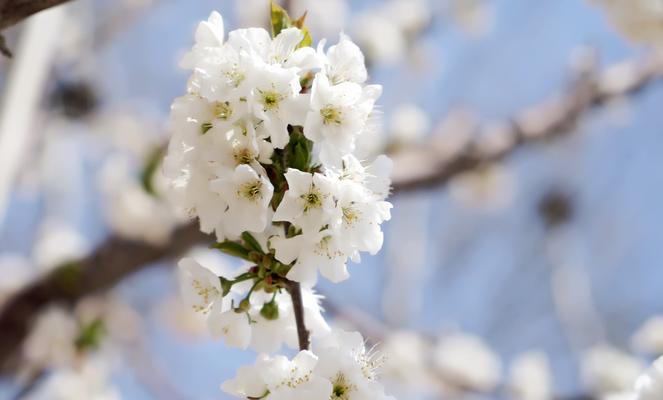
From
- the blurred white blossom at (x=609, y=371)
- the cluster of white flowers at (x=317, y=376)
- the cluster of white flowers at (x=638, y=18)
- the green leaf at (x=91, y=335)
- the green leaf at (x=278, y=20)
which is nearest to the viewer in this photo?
the cluster of white flowers at (x=317, y=376)

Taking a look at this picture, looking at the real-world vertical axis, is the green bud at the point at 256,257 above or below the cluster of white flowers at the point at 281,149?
below

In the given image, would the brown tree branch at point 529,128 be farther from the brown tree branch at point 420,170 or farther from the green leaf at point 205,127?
the green leaf at point 205,127

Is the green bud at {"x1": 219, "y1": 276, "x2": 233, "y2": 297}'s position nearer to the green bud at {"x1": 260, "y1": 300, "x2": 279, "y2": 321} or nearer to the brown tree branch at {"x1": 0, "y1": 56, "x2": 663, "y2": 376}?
the green bud at {"x1": 260, "y1": 300, "x2": 279, "y2": 321}

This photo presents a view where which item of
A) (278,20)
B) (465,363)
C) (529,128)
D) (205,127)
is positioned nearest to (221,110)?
(205,127)

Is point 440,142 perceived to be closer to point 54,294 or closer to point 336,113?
point 54,294

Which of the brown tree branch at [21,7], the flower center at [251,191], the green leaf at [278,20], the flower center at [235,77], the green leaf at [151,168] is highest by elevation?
the green leaf at [151,168]

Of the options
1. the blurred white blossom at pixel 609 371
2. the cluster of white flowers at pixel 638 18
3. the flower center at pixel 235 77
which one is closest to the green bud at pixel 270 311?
the flower center at pixel 235 77

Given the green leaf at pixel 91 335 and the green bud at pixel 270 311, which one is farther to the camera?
the green leaf at pixel 91 335

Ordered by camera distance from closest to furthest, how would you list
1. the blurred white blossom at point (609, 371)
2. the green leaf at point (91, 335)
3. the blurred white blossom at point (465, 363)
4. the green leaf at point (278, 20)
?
the green leaf at point (278, 20), the green leaf at point (91, 335), the blurred white blossom at point (609, 371), the blurred white blossom at point (465, 363)
